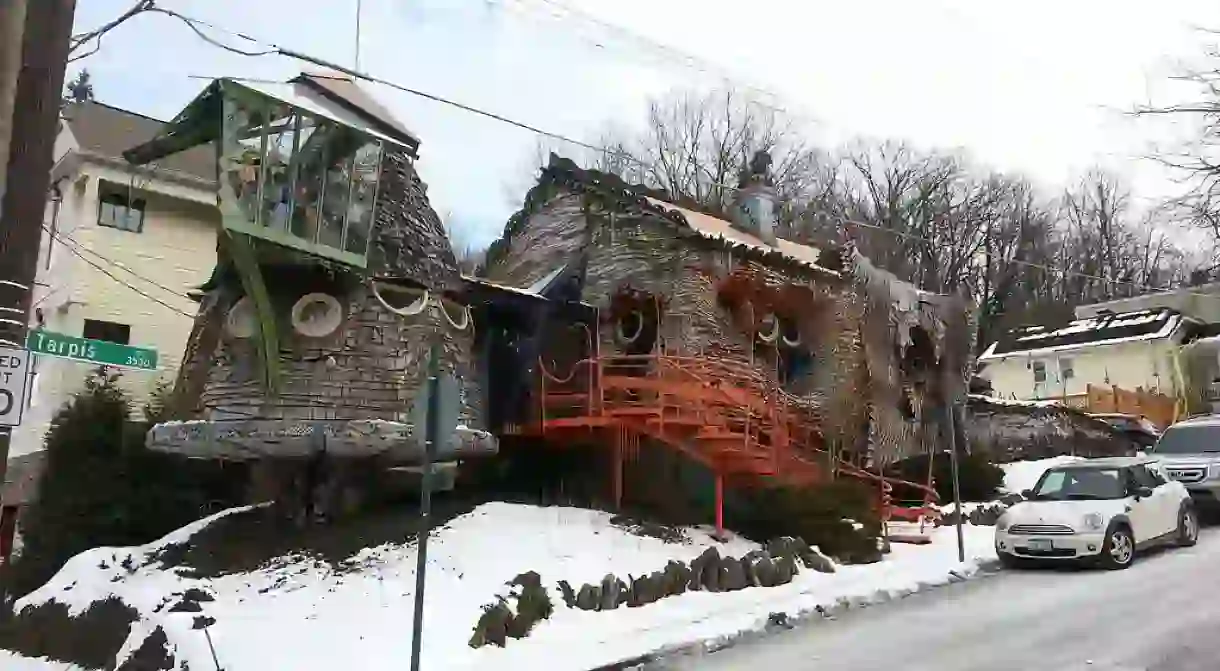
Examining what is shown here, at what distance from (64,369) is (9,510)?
328cm

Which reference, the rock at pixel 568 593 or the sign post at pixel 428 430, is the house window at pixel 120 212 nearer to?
the rock at pixel 568 593

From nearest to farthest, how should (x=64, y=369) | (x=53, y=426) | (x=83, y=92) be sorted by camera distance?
(x=53, y=426) → (x=64, y=369) → (x=83, y=92)

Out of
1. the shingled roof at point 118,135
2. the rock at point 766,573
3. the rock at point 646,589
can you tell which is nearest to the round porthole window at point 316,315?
the rock at point 646,589

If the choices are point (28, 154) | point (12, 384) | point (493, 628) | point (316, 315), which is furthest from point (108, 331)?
point (12, 384)

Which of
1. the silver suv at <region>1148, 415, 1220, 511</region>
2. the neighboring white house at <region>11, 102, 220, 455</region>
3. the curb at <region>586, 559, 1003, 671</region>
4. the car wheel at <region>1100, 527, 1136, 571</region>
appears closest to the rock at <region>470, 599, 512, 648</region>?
the curb at <region>586, 559, 1003, 671</region>

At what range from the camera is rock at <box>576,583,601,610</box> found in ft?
35.2

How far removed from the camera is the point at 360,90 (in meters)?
15.1

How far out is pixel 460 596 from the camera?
10664 mm

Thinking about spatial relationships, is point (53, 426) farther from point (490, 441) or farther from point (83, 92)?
A: point (83, 92)

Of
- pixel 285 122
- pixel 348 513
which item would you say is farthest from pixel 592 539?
pixel 285 122

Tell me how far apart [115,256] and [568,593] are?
1729 cm

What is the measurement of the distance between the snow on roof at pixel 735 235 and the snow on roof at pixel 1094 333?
69.3 feet

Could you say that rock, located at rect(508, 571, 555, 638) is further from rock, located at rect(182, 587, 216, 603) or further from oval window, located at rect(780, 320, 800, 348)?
oval window, located at rect(780, 320, 800, 348)

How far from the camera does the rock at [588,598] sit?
10719 millimetres
